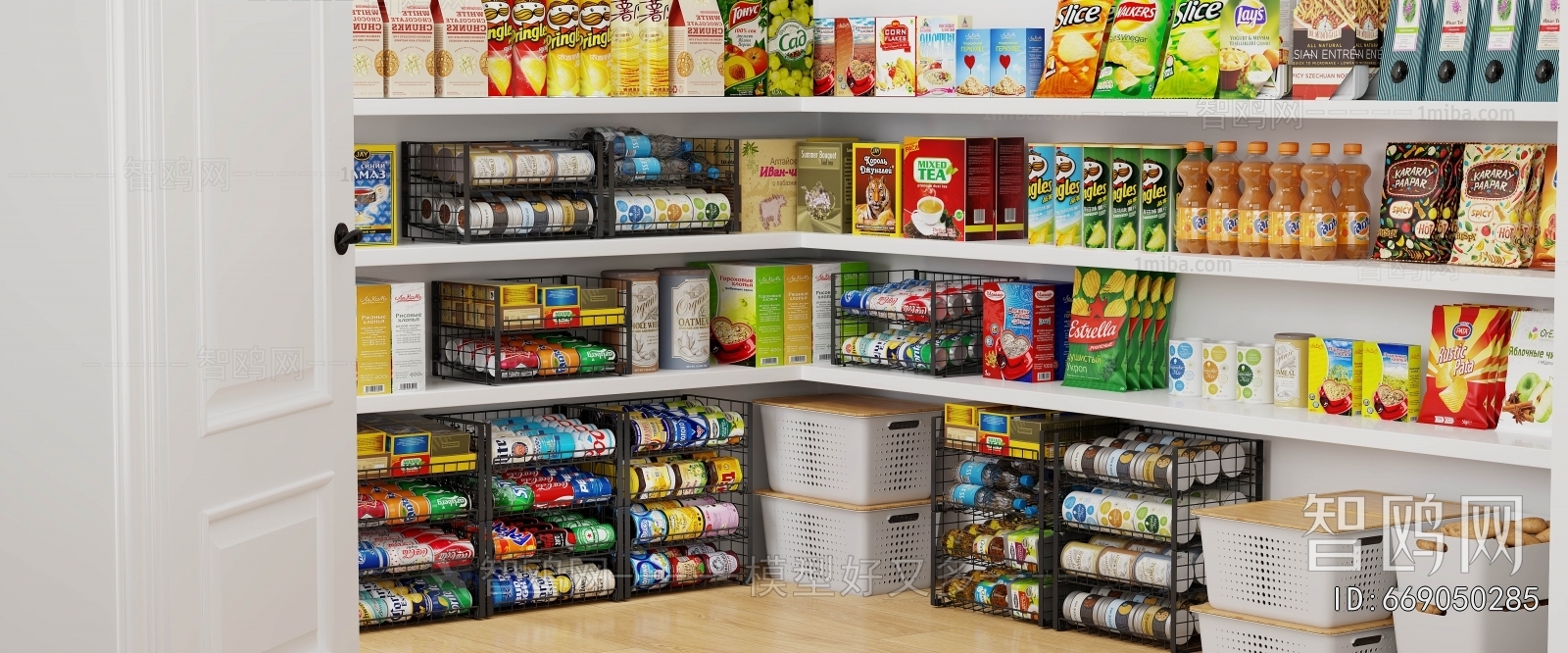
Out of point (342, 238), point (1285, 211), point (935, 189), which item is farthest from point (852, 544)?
point (342, 238)

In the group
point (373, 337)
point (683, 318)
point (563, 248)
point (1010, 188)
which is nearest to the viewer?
point (373, 337)

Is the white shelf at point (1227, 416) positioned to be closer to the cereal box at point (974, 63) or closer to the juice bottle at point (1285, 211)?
the juice bottle at point (1285, 211)

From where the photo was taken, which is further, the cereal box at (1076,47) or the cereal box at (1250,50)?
the cereal box at (1076,47)

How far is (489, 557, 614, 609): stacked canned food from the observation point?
5332 mm

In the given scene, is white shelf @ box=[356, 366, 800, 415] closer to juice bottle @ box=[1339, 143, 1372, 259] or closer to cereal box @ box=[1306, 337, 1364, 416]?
cereal box @ box=[1306, 337, 1364, 416]

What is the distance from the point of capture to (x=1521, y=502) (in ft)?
14.6

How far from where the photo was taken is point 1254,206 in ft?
15.4

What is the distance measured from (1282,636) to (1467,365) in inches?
30.4

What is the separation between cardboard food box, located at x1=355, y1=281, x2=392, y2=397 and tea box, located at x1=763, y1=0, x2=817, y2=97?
55.9 inches

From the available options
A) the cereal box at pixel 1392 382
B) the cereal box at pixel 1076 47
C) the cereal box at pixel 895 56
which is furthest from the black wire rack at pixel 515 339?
the cereal box at pixel 1392 382

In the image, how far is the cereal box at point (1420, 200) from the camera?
14.5ft

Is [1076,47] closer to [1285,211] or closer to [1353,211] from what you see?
[1285,211]

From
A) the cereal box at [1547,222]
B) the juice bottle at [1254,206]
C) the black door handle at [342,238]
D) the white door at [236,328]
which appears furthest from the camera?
the juice bottle at [1254,206]

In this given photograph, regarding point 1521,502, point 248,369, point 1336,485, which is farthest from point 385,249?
point 1521,502
